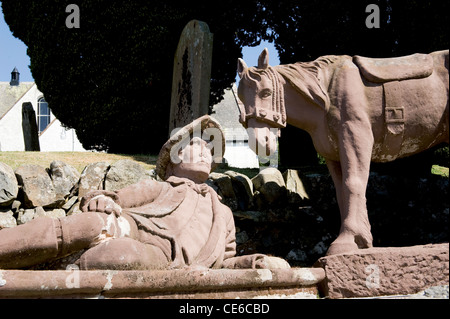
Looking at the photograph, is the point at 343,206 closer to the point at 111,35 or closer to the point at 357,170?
the point at 357,170

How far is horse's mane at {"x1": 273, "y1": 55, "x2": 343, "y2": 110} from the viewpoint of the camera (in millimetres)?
4453

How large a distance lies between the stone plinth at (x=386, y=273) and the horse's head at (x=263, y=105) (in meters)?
1.14

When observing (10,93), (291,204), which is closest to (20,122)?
(10,93)

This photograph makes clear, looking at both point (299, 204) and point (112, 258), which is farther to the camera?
point (299, 204)

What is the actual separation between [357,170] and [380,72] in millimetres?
831

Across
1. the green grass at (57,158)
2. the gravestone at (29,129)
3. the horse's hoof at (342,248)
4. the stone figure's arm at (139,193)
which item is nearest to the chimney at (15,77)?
the gravestone at (29,129)

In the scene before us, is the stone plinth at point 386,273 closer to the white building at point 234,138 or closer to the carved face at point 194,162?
the carved face at point 194,162

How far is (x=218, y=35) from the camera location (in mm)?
11273

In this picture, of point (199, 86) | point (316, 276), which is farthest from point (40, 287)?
point (199, 86)

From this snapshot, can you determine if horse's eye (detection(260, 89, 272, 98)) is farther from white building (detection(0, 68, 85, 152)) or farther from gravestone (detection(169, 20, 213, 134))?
white building (detection(0, 68, 85, 152))

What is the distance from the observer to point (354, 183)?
13.9ft

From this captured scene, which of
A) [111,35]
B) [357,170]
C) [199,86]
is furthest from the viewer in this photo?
[111,35]

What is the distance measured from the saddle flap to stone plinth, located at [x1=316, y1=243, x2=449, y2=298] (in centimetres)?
141

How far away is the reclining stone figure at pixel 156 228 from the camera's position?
3.18 meters
